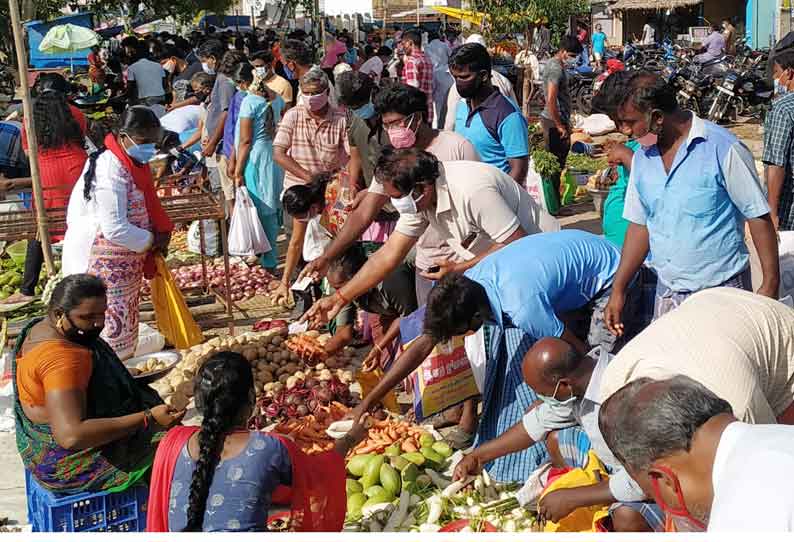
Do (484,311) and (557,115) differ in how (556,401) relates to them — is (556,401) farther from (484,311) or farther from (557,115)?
(557,115)

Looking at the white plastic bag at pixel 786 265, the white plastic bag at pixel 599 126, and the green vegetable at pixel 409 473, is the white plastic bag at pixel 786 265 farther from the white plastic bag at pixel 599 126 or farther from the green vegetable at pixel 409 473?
Result: the white plastic bag at pixel 599 126

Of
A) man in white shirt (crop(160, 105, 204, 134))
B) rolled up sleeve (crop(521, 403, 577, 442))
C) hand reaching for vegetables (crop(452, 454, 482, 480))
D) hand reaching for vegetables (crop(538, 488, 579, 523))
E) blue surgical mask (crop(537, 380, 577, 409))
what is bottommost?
hand reaching for vegetables (crop(452, 454, 482, 480))

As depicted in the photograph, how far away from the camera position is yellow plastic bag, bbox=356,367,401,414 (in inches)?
202

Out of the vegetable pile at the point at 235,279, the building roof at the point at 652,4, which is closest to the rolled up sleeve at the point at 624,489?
the vegetable pile at the point at 235,279

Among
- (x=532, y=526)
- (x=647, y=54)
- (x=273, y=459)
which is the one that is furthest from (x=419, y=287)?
(x=647, y=54)

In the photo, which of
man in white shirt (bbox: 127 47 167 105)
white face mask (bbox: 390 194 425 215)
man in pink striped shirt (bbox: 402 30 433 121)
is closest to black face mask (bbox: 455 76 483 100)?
white face mask (bbox: 390 194 425 215)

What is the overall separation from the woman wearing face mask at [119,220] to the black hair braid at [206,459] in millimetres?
2404

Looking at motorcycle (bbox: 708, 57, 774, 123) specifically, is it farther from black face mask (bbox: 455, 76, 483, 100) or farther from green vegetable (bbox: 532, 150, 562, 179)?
black face mask (bbox: 455, 76, 483, 100)

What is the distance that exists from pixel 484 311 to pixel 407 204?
77 cm

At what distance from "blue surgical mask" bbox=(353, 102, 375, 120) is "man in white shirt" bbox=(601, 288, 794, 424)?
3.76m

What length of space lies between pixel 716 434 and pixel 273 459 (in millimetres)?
1445

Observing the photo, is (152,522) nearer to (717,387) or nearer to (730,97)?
(717,387)

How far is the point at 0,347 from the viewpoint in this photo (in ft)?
18.6

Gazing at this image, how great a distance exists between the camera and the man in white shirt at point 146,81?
1355 centimetres
